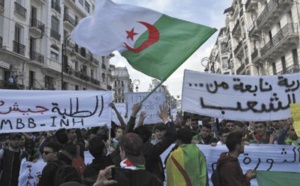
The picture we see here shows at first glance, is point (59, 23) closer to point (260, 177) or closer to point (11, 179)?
point (11, 179)

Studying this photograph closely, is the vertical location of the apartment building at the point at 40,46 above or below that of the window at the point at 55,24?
below

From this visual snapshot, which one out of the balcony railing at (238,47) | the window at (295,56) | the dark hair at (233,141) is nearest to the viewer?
the dark hair at (233,141)

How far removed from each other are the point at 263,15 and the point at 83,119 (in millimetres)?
25483

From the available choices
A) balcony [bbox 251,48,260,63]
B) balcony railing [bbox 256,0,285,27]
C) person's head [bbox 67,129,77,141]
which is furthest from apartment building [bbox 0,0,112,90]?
balcony [bbox 251,48,260,63]

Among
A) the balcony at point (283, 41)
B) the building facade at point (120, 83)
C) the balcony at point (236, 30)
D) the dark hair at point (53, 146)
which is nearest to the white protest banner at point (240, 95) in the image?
the dark hair at point (53, 146)

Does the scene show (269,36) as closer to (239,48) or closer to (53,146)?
(239,48)

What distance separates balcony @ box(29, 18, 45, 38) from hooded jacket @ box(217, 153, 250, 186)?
954 inches

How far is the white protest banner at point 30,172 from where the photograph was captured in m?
5.61

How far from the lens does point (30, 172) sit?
5.63 metres

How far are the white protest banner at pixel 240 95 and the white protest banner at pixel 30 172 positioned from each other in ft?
8.42

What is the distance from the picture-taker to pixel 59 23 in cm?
3159

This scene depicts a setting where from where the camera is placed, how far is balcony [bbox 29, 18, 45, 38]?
25684mm

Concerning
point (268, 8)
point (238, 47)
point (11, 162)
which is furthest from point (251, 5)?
point (11, 162)

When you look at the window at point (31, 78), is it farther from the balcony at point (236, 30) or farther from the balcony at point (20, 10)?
the balcony at point (236, 30)
